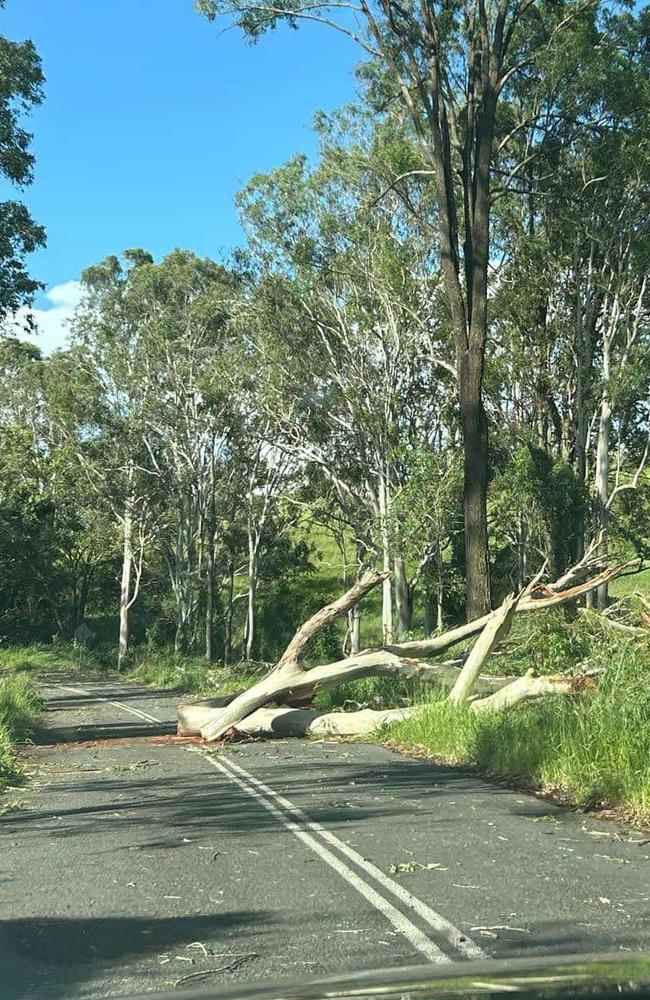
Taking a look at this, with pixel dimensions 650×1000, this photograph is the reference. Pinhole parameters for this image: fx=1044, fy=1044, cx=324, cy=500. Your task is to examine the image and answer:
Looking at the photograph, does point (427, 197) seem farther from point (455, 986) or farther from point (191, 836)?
point (455, 986)

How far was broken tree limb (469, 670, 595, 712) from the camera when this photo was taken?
1353 centimetres

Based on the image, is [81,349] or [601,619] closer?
[601,619]

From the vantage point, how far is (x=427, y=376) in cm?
3538

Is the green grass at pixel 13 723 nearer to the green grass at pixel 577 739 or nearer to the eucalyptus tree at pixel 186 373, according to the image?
the green grass at pixel 577 739

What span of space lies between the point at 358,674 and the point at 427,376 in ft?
65.1

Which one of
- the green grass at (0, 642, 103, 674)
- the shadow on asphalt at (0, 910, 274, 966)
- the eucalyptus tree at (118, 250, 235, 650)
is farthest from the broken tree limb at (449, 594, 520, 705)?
the green grass at (0, 642, 103, 674)

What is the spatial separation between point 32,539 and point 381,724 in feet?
122

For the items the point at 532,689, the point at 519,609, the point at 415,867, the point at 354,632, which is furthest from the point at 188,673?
the point at 415,867

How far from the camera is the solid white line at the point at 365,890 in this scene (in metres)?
5.46

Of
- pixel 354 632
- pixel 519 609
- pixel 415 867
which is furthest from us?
pixel 354 632

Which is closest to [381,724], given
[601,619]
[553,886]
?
[601,619]

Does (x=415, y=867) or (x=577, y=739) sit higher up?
(x=577, y=739)

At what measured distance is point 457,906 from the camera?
20.9 ft

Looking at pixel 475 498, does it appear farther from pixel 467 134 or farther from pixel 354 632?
pixel 354 632
